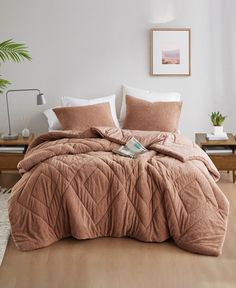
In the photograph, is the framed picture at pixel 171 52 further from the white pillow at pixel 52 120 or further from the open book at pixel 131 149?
the open book at pixel 131 149

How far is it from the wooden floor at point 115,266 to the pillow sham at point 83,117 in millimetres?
1660

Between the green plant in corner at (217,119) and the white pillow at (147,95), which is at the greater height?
the white pillow at (147,95)

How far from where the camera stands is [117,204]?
14.7ft

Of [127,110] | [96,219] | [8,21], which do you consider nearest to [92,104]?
[127,110]

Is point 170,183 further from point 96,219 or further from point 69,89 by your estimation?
point 69,89

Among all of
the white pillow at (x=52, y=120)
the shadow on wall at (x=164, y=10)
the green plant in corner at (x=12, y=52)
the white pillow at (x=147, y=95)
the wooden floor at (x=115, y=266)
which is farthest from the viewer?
the shadow on wall at (x=164, y=10)

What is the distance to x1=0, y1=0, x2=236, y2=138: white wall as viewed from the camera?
642cm

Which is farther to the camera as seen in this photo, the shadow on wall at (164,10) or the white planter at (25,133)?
the shadow on wall at (164,10)

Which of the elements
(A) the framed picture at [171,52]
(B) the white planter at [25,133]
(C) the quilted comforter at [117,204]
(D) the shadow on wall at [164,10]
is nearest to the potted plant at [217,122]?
(A) the framed picture at [171,52]

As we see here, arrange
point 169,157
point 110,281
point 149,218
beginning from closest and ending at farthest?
point 110,281
point 149,218
point 169,157

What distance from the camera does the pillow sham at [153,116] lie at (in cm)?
593

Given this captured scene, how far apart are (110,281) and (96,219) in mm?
790

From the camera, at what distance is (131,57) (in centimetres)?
653

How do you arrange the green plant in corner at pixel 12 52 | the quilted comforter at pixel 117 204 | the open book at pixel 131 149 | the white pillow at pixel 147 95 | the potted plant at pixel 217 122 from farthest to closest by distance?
1. the white pillow at pixel 147 95
2. the potted plant at pixel 217 122
3. the green plant in corner at pixel 12 52
4. the open book at pixel 131 149
5. the quilted comforter at pixel 117 204
